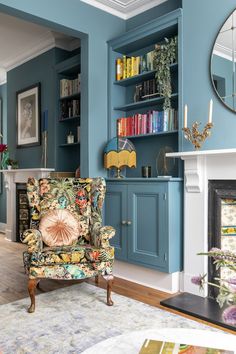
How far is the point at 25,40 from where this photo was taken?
4906 millimetres

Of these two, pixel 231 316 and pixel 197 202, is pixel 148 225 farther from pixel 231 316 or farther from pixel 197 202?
pixel 231 316

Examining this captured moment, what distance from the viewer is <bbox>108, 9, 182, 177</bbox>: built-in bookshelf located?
3.24 metres

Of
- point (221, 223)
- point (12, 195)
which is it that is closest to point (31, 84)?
point (12, 195)

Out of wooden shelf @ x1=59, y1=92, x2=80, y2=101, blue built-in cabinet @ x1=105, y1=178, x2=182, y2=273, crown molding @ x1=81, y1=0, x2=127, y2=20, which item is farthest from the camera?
wooden shelf @ x1=59, y1=92, x2=80, y2=101

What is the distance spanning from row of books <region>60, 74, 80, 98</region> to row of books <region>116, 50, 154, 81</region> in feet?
2.59

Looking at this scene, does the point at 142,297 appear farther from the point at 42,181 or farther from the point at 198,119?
the point at 198,119

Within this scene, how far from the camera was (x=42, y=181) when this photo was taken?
3.06 meters

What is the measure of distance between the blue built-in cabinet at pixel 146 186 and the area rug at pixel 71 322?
558 mm

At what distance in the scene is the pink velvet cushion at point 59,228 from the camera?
2807 millimetres

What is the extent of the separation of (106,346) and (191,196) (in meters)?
1.97

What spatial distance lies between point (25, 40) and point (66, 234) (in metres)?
3.40

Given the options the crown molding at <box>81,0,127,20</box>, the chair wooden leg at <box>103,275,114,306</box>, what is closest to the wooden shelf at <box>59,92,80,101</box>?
the crown molding at <box>81,0,127,20</box>

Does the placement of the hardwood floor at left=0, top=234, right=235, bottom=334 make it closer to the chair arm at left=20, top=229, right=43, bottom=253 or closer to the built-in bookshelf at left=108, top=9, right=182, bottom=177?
the chair arm at left=20, top=229, right=43, bottom=253

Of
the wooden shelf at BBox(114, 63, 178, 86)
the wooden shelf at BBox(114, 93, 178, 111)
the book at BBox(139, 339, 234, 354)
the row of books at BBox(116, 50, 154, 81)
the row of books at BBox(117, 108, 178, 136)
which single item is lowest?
the book at BBox(139, 339, 234, 354)
